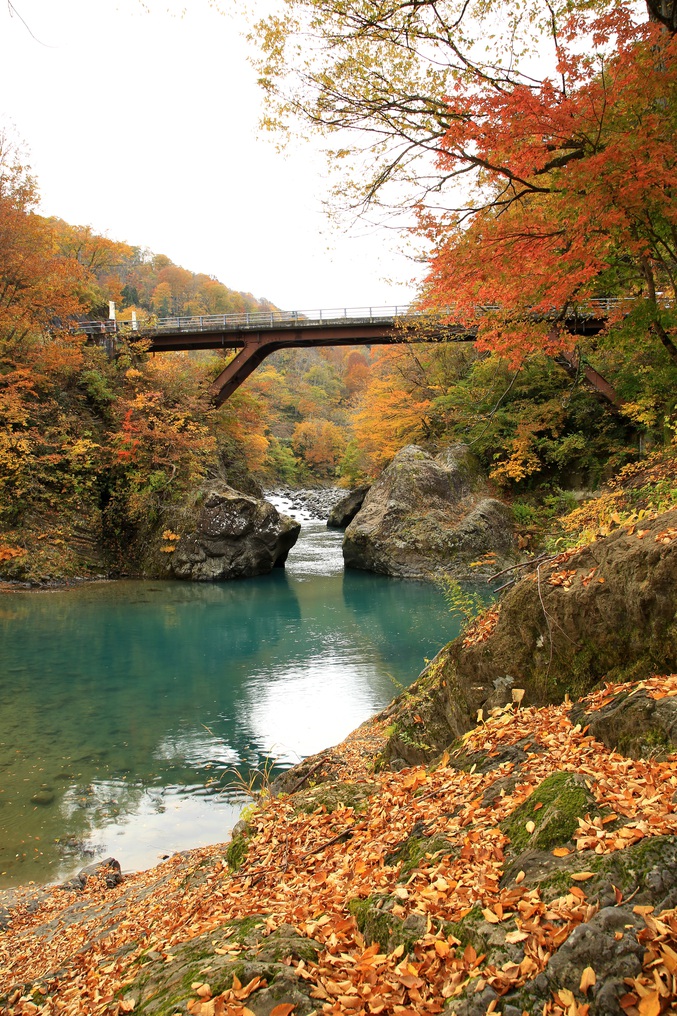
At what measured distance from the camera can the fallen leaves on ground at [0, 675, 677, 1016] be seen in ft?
5.71

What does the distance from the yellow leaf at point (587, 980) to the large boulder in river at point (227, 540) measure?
1940 cm

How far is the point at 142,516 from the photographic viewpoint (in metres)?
21.2

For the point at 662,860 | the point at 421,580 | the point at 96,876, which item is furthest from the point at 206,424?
the point at 662,860

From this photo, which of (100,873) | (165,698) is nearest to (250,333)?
(165,698)

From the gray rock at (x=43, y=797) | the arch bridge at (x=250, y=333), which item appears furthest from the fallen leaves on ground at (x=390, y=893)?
the arch bridge at (x=250, y=333)

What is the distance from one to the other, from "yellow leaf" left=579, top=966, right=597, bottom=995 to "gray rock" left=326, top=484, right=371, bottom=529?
27.0 meters

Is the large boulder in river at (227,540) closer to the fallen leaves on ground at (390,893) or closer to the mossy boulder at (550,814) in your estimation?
the fallen leaves on ground at (390,893)

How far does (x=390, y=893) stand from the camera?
2.34 metres

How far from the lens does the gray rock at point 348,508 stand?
29656 mm

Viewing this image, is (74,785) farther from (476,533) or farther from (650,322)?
(476,533)

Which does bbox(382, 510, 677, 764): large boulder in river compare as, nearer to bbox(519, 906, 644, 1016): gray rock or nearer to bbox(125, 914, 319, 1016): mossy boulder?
bbox(519, 906, 644, 1016): gray rock

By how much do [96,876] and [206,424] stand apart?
789 inches

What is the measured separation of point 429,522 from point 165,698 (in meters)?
12.5

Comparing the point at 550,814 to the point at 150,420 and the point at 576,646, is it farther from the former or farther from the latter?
the point at 150,420
